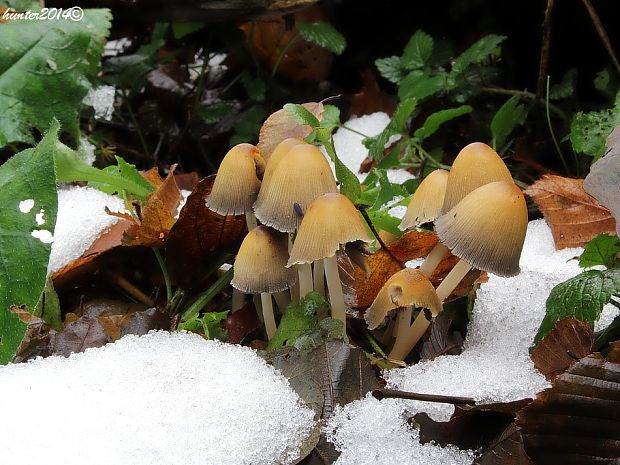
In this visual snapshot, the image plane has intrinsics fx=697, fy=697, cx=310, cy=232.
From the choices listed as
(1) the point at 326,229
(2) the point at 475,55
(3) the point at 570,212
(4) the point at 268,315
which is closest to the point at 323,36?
(2) the point at 475,55

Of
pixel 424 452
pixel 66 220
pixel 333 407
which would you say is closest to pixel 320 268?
pixel 333 407

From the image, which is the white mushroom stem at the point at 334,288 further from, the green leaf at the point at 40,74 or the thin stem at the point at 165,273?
the green leaf at the point at 40,74

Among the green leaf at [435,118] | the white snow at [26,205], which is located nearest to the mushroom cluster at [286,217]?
the white snow at [26,205]

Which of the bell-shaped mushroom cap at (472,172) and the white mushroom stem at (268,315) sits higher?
the bell-shaped mushroom cap at (472,172)

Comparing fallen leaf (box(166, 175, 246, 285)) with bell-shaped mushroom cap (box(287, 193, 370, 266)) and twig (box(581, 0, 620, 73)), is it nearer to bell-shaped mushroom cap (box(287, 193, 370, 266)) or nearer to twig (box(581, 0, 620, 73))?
bell-shaped mushroom cap (box(287, 193, 370, 266))

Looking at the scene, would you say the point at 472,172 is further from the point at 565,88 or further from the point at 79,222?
the point at 565,88

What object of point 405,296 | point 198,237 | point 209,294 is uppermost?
point 405,296

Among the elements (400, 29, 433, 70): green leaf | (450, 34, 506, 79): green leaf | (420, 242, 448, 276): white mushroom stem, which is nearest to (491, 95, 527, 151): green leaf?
(450, 34, 506, 79): green leaf
